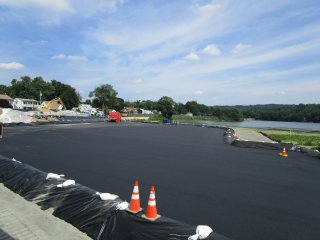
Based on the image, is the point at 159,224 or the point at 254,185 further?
the point at 254,185

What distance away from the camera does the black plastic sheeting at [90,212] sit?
4.21 m

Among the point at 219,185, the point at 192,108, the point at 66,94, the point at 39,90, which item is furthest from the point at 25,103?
the point at 219,185

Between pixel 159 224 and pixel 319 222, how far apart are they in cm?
403

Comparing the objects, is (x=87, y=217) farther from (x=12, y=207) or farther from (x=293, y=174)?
(x=293, y=174)

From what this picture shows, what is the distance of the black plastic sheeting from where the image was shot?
13.8ft

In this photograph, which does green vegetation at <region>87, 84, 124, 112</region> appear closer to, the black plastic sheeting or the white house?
the white house

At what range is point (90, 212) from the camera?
5.17 m

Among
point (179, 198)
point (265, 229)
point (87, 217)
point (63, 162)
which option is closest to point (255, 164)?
point (179, 198)

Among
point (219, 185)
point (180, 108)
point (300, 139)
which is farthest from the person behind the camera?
point (180, 108)

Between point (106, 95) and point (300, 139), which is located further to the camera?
point (106, 95)

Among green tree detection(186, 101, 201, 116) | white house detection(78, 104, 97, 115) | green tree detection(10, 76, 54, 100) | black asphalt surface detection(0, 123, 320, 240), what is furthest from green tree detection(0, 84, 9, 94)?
black asphalt surface detection(0, 123, 320, 240)

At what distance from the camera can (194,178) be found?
9688mm

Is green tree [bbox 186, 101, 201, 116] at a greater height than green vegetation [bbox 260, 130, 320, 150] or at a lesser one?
greater

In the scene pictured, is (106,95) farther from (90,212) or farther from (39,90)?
(90,212)
